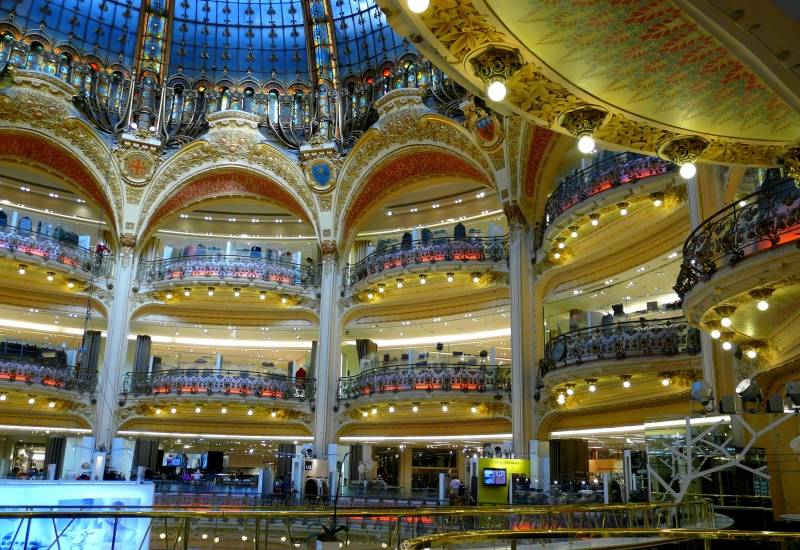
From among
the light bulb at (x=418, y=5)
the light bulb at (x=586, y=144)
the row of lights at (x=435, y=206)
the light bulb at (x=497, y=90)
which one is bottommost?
the light bulb at (x=586, y=144)

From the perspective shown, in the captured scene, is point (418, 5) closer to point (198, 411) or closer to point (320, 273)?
point (320, 273)

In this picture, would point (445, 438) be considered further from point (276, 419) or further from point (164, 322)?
point (164, 322)

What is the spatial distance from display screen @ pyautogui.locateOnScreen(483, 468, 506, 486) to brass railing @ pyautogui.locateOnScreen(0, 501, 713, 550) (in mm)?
6290

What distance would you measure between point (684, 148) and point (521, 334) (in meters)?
15.8

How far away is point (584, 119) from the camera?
7570 millimetres

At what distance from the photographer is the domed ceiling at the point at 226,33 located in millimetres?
28297

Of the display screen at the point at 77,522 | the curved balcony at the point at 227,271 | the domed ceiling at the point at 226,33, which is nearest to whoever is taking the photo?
the display screen at the point at 77,522

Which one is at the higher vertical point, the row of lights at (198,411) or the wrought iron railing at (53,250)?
the wrought iron railing at (53,250)

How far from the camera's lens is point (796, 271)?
9.98 meters

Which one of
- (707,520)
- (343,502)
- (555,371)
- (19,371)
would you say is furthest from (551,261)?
(19,371)

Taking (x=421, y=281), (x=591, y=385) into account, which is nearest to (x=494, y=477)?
(x=591, y=385)

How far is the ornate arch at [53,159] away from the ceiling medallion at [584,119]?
85.7ft

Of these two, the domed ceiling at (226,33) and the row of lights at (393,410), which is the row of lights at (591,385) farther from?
the domed ceiling at (226,33)

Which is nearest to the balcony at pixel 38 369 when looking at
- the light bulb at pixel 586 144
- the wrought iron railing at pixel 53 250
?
the wrought iron railing at pixel 53 250
